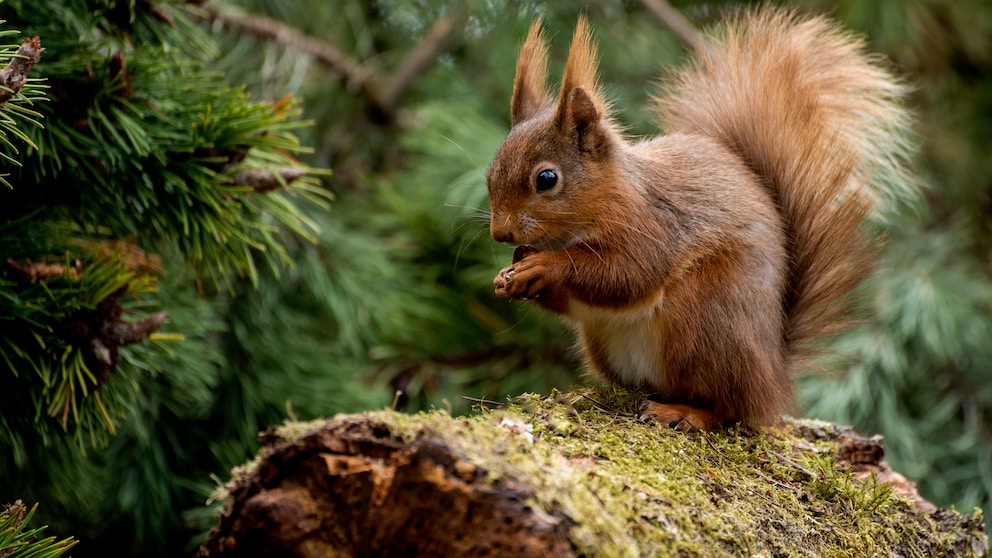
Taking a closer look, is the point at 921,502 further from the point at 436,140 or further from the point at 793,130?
the point at 436,140

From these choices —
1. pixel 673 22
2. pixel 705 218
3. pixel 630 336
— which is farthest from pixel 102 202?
pixel 673 22

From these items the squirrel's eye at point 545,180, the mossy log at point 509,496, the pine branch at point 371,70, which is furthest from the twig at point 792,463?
the pine branch at point 371,70

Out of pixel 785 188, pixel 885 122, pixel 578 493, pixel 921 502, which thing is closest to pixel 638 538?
pixel 578 493

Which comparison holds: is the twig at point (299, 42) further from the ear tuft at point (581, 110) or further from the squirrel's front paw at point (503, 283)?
the squirrel's front paw at point (503, 283)

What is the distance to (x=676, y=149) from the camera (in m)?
1.88

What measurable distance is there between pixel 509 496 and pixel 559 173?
90 cm

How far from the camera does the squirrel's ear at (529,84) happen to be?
1969 mm

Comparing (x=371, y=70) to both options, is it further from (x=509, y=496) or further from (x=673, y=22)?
(x=509, y=496)

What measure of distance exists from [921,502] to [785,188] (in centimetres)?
66

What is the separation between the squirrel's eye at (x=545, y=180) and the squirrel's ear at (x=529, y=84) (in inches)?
9.9

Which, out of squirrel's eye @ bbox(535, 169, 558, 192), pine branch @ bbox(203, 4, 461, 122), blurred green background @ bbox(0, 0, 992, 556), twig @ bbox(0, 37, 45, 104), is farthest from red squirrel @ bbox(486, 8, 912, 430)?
pine branch @ bbox(203, 4, 461, 122)

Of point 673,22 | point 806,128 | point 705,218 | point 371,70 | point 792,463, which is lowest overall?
point 792,463

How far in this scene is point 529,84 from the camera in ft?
6.53

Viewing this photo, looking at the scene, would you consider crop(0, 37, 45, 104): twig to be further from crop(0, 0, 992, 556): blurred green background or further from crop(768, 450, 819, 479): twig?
crop(768, 450, 819, 479): twig
